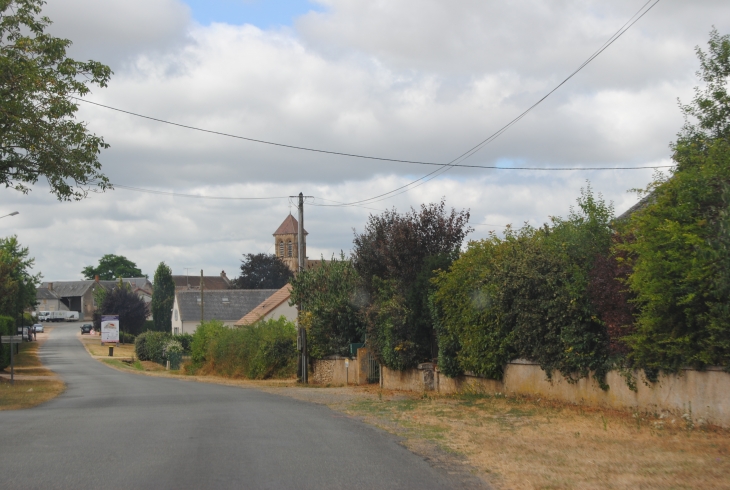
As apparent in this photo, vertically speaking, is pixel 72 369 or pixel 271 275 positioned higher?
pixel 271 275

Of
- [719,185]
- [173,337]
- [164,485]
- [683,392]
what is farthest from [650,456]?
[173,337]

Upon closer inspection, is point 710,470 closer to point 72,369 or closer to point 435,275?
point 435,275

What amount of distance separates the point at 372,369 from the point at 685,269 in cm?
1887

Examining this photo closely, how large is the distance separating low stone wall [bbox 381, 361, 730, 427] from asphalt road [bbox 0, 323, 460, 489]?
4.71m

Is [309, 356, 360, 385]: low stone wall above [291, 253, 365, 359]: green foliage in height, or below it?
below

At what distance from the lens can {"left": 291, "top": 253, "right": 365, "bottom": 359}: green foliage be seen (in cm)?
3131

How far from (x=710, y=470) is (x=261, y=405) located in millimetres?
12203

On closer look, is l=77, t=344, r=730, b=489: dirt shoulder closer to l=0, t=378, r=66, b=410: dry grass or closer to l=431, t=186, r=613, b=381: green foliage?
l=431, t=186, r=613, b=381: green foliage

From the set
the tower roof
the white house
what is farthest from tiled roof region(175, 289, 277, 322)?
the tower roof

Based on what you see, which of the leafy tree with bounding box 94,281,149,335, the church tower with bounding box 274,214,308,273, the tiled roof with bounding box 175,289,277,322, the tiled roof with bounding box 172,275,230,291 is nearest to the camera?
the tiled roof with bounding box 175,289,277,322

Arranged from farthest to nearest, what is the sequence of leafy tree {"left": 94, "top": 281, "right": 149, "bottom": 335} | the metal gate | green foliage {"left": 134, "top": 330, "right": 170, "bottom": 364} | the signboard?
leafy tree {"left": 94, "top": 281, "right": 149, "bottom": 335} → the signboard → green foliage {"left": 134, "top": 330, "right": 170, "bottom": 364} → the metal gate

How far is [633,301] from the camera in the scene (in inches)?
502

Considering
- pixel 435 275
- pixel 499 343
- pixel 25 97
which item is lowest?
pixel 499 343

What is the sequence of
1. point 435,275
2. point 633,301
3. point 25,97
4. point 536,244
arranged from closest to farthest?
point 633,301, point 536,244, point 25,97, point 435,275
